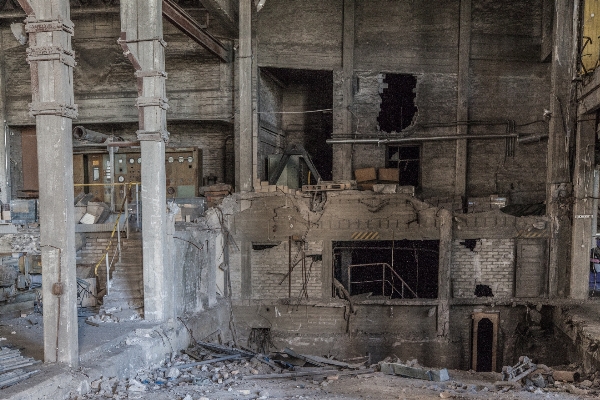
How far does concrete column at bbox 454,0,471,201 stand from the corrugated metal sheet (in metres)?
3.83

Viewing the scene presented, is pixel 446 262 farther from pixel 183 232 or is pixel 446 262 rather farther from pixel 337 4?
pixel 337 4

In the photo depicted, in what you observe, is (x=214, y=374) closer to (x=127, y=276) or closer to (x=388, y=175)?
(x=127, y=276)

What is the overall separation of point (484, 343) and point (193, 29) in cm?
1136

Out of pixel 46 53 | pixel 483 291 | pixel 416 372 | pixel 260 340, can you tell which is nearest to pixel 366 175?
pixel 483 291

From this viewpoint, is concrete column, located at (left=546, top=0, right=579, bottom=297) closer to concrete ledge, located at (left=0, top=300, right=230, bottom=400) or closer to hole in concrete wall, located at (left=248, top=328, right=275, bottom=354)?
hole in concrete wall, located at (left=248, top=328, right=275, bottom=354)

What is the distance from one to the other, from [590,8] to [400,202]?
639cm

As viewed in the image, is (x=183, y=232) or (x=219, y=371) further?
(x=183, y=232)

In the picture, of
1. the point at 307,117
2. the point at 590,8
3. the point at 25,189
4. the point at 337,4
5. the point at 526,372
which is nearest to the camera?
the point at 526,372

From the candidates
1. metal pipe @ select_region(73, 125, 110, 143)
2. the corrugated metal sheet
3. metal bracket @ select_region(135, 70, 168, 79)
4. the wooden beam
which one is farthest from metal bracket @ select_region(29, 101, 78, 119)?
the corrugated metal sheet

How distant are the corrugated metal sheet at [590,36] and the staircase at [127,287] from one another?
11.4 meters

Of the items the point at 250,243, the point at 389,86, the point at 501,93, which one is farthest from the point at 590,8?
the point at 250,243

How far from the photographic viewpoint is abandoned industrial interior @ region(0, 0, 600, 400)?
245 inches

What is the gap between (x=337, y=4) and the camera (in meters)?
13.8

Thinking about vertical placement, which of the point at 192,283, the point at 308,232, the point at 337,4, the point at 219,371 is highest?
the point at 337,4
